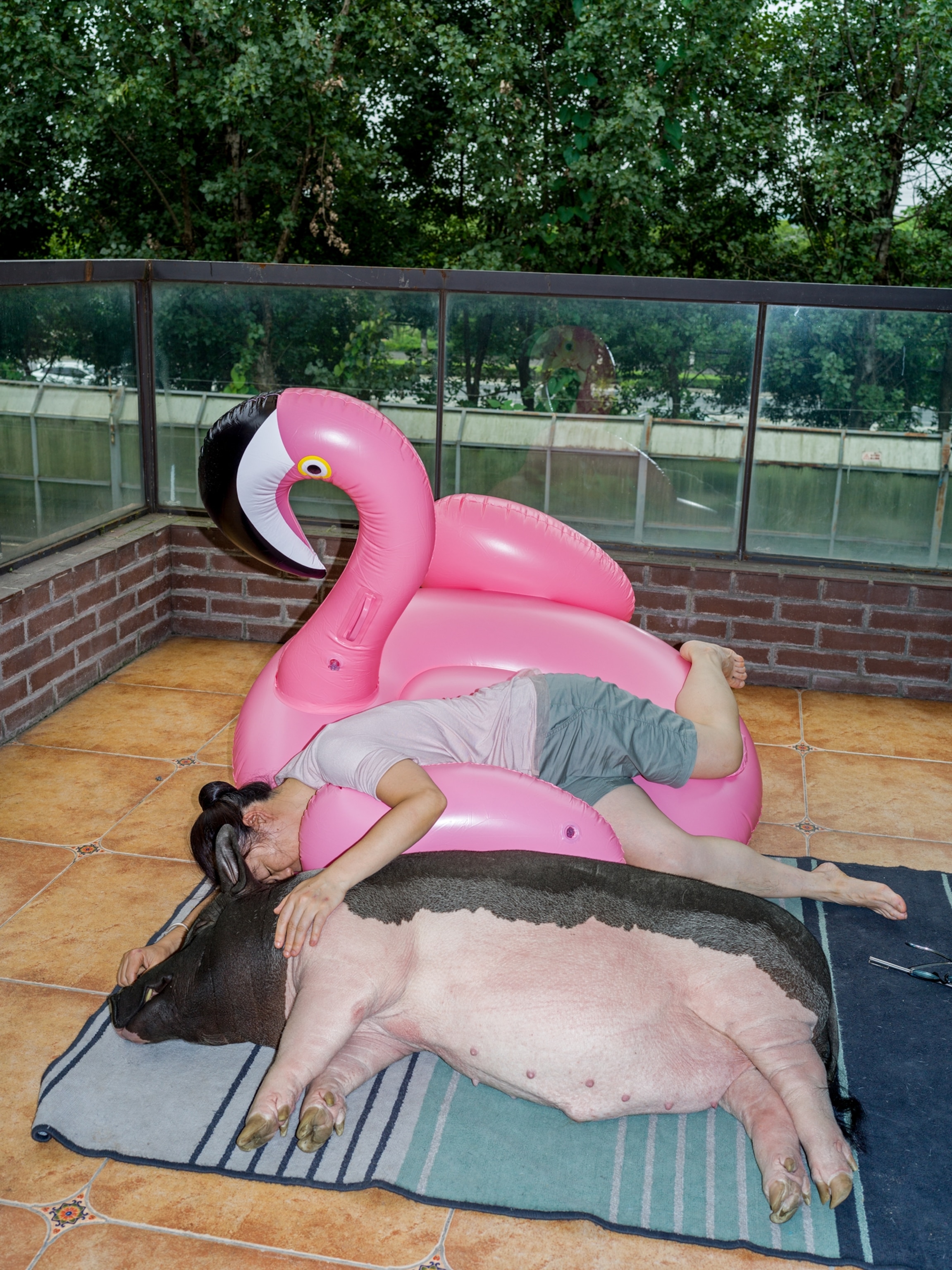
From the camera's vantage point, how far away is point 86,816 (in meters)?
3.45

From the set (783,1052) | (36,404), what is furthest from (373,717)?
(36,404)

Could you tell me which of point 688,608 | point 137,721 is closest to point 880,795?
point 688,608

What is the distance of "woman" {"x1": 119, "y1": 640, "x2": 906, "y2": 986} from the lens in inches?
90.0

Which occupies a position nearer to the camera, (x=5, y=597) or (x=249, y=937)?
(x=249, y=937)

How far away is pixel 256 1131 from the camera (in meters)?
1.91

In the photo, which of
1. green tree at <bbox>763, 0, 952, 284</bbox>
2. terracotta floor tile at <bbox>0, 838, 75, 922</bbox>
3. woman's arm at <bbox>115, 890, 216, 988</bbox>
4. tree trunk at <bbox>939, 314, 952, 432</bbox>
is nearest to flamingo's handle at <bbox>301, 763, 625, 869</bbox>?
woman's arm at <bbox>115, 890, 216, 988</bbox>

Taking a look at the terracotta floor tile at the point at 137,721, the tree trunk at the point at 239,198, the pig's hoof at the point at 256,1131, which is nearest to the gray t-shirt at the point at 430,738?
the pig's hoof at the point at 256,1131

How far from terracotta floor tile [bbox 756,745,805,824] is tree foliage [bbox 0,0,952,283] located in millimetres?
8342

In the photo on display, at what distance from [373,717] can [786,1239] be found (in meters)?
1.32

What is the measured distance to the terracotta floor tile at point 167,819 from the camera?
10.8 ft

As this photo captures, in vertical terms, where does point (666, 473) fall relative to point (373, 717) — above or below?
above

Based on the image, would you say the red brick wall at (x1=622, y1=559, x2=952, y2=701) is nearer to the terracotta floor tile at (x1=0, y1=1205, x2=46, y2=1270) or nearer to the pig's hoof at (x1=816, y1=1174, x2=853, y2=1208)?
Answer: the pig's hoof at (x1=816, y1=1174, x2=853, y2=1208)

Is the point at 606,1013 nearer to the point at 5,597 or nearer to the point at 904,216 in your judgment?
the point at 5,597

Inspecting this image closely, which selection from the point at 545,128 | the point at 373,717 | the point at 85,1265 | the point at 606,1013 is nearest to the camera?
the point at 85,1265
